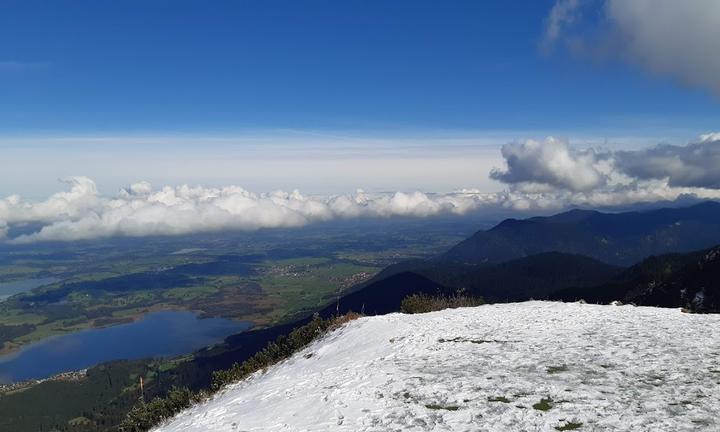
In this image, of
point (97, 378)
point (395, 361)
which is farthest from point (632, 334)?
point (97, 378)

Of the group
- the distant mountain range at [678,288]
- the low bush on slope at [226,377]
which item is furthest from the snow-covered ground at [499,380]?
the distant mountain range at [678,288]

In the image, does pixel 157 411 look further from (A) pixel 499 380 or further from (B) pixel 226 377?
(A) pixel 499 380

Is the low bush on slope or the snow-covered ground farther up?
the snow-covered ground

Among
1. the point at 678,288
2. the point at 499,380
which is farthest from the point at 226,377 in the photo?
the point at 678,288

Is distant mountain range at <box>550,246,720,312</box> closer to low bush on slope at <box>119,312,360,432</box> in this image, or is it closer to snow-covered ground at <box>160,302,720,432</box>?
snow-covered ground at <box>160,302,720,432</box>

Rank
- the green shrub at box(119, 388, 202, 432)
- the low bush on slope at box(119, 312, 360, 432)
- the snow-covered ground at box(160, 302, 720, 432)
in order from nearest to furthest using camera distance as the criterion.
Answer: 1. the snow-covered ground at box(160, 302, 720, 432)
2. the green shrub at box(119, 388, 202, 432)
3. the low bush on slope at box(119, 312, 360, 432)

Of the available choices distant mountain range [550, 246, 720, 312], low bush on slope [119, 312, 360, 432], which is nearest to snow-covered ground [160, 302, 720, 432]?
low bush on slope [119, 312, 360, 432]

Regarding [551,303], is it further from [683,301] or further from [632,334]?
[683,301]
